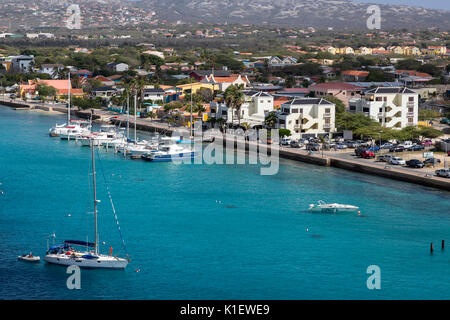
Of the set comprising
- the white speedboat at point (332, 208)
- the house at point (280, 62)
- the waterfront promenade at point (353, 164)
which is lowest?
the white speedboat at point (332, 208)

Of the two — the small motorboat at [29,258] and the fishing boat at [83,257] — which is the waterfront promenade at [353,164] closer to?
the fishing boat at [83,257]

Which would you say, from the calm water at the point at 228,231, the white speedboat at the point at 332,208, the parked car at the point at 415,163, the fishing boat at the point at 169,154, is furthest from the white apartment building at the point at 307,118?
the white speedboat at the point at 332,208

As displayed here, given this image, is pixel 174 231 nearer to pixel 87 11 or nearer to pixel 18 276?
pixel 18 276

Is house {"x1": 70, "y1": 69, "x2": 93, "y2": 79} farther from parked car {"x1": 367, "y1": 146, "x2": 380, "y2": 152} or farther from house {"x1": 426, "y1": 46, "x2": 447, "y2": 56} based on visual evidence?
house {"x1": 426, "y1": 46, "x2": 447, "y2": 56}

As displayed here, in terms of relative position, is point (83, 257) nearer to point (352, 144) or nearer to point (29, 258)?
point (29, 258)

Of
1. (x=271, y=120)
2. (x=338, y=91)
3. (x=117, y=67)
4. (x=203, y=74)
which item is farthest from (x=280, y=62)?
→ (x=271, y=120)

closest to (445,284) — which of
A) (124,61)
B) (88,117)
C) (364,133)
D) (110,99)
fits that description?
(364,133)
